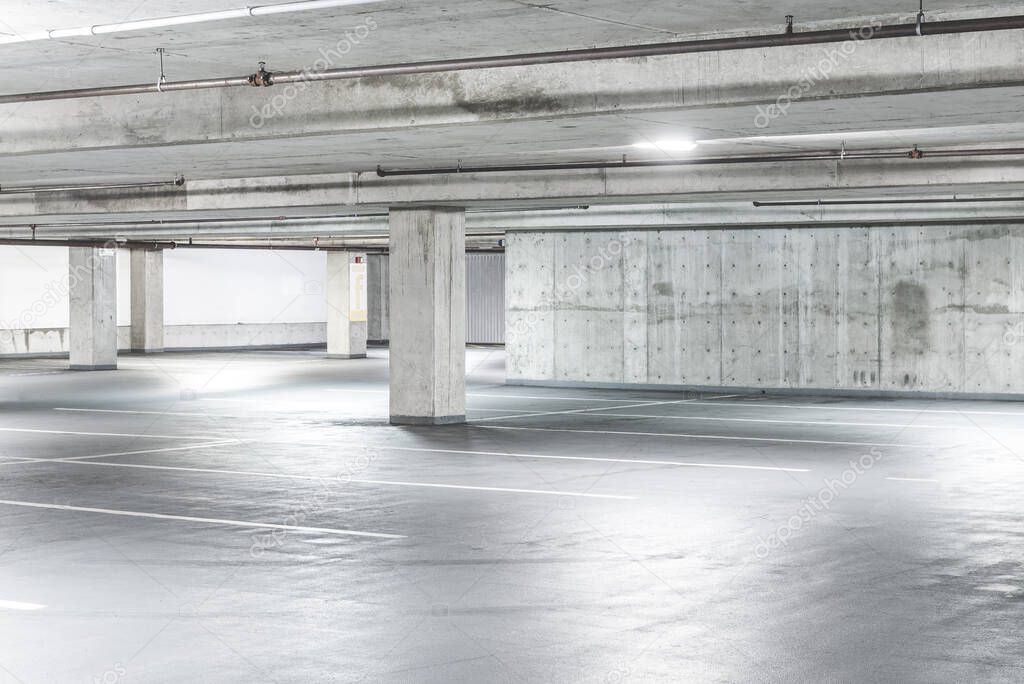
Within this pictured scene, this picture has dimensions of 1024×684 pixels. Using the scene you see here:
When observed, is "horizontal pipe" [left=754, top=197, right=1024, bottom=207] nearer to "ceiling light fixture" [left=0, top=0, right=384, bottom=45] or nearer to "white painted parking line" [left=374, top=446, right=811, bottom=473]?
"white painted parking line" [left=374, top=446, right=811, bottom=473]

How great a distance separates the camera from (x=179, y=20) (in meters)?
9.51

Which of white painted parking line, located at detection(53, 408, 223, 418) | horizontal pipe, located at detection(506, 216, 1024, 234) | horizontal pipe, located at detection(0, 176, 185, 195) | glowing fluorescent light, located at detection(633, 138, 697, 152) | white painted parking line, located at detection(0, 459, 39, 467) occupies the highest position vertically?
horizontal pipe, located at detection(0, 176, 185, 195)

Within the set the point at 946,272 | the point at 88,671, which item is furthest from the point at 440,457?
the point at 946,272

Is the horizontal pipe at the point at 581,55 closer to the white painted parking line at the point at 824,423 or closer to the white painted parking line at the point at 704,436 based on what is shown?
the white painted parking line at the point at 704,436

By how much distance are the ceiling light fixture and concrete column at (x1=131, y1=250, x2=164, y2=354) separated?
37560 millimetres

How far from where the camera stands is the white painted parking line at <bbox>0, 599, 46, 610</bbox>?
801 cm

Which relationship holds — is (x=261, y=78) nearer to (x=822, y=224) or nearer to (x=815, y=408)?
(x=815, y=408)

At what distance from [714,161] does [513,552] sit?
31.0ft

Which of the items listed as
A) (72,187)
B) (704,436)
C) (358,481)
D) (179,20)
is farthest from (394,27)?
(72,187)

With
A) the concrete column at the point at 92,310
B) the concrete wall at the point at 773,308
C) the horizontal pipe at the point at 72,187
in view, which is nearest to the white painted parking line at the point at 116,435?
the horizontal pipe at the point at 72,187

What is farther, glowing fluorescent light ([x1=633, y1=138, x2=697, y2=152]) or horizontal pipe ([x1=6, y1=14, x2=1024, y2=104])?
glowing fluorescent light ([x1=633, y1=138, x2=697, y2=152])

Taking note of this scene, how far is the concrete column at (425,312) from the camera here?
20.4 metres

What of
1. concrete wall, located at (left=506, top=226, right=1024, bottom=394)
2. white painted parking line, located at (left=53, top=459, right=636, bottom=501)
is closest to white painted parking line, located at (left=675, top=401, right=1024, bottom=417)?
concrete wall, located at (left=506, top=226, right=1024, bottom=394)

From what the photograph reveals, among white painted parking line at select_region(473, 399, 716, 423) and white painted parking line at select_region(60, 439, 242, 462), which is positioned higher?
white painted parking line at select_region(473, 399, 716, 423)
